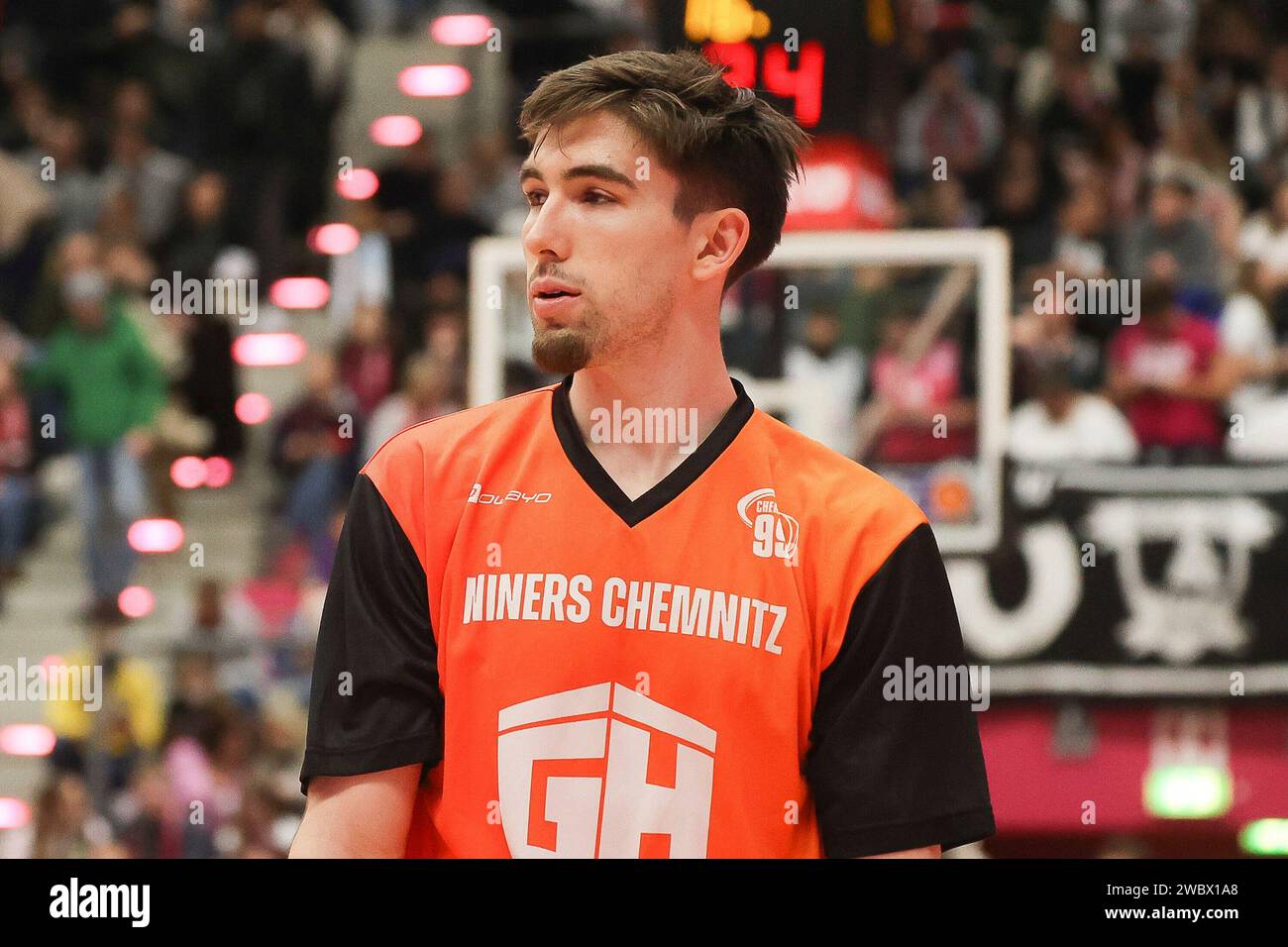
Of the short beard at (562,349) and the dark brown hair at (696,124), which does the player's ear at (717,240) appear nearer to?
the dark brown hair at (696,124)

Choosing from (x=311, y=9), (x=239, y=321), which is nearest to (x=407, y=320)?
(x=239, y=321)

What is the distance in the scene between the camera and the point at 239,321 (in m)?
7.65

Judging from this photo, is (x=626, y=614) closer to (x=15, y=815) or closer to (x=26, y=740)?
(x=15, y=815)

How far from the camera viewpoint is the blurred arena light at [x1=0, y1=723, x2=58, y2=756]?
6.91 metres

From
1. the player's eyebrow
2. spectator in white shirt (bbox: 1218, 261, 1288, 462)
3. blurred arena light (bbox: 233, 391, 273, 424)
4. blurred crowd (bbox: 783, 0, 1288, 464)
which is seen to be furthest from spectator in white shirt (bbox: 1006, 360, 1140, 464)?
the player's eyebrow

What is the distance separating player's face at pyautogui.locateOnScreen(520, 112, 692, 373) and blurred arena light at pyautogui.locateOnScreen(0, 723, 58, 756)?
15.9 ft

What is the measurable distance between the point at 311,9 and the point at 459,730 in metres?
6.29

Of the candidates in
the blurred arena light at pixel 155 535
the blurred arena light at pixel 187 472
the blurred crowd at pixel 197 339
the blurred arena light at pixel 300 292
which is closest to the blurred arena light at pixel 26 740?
the blurred crowd at pixel 197 339

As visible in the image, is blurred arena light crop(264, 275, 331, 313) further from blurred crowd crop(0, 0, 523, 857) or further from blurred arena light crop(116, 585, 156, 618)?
blurred arena light crop(116, 585, 156, 618)

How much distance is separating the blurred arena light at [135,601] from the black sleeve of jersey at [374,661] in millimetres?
4725

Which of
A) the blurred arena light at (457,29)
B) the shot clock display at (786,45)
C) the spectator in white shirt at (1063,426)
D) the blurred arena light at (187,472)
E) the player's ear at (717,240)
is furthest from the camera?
the blurred arena light at (457,29)

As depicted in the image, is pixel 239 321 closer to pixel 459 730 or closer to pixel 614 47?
pixel 614 47

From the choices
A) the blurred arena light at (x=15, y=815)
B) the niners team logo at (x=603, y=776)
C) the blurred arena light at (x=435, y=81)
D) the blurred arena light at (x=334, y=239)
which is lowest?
the blurred arena light at (x=15, y=815)

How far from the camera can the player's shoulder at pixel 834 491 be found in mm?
2748
